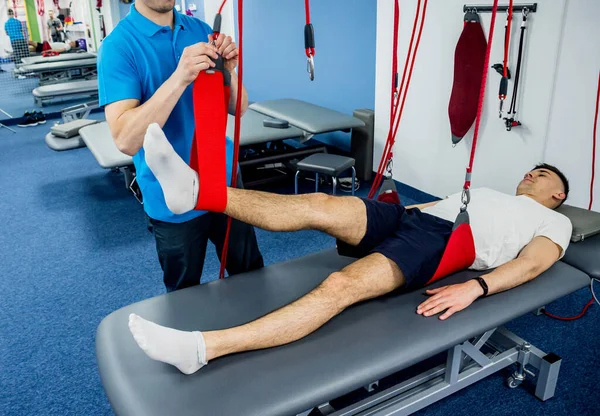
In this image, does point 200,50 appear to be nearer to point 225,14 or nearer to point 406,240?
point 406,240

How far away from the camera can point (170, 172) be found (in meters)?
1.25

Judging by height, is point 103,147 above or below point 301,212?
below

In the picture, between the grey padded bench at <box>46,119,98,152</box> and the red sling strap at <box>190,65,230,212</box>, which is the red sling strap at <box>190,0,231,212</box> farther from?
the grey padded bench at <box>46,119,98,152</box>

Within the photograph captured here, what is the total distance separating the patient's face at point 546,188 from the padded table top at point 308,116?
1.53 metres

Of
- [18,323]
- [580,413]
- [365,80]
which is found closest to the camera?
[580,413]

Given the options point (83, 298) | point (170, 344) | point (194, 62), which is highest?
point (194, 62)

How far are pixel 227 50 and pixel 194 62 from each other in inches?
4.8

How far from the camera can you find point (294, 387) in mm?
1172

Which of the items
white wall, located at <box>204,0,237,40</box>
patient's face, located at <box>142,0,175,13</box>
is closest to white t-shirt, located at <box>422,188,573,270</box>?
patient's face, located at <box>142,0,175,13</box>

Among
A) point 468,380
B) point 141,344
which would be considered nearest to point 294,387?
point 141,344

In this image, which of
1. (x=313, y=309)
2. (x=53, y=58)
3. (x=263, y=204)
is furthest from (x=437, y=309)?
(x=53, y=58)

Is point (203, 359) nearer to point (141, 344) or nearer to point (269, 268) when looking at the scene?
point (141, 344)

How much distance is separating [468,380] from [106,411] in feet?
3.96

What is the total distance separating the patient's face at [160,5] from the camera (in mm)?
1383
